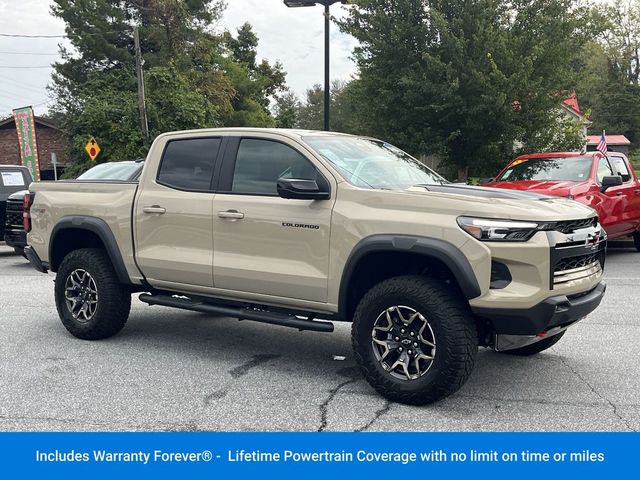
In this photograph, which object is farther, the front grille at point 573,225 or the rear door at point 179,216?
the rear door at point 179,216

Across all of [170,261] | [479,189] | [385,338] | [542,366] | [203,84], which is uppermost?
[203,84]

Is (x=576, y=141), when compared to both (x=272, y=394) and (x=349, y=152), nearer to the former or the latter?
(x=349, y=152)

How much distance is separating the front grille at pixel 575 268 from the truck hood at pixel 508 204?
11.0 inches

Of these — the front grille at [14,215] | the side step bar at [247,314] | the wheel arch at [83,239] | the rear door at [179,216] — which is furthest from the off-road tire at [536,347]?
the front grille at [14,215]

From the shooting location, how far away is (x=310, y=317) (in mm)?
4793

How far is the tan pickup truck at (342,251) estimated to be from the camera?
13.1 feet

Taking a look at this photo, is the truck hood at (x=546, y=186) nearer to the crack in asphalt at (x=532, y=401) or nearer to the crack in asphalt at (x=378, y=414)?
the crack in asphalt at (x=532, y=401)

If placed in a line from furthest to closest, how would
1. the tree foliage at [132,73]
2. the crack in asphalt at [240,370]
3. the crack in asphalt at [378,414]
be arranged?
the tree foliage at [132,73]
the crack in asphalt at [240,370]
the crack in asphalt at [378,414]

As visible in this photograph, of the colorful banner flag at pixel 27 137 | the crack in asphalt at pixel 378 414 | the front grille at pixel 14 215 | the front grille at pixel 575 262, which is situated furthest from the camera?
the colorful banner flag at pixel 27 137

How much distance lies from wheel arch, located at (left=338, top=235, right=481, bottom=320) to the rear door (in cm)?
124

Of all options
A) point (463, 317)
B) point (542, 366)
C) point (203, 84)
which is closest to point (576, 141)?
point (542, 366)

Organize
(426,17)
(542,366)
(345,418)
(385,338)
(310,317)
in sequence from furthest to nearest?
(426,17) → (542,366) → (310,317) → (385,338) → (345,418)

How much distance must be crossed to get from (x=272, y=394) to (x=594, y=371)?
98.5 inches

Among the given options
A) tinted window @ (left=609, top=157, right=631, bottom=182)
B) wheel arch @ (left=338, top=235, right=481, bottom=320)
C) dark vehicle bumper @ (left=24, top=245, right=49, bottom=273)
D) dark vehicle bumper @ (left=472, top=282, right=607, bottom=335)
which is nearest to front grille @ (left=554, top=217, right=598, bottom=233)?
dark vehicle bumper @ (left=472, top=282, right=607, bottom=335)
